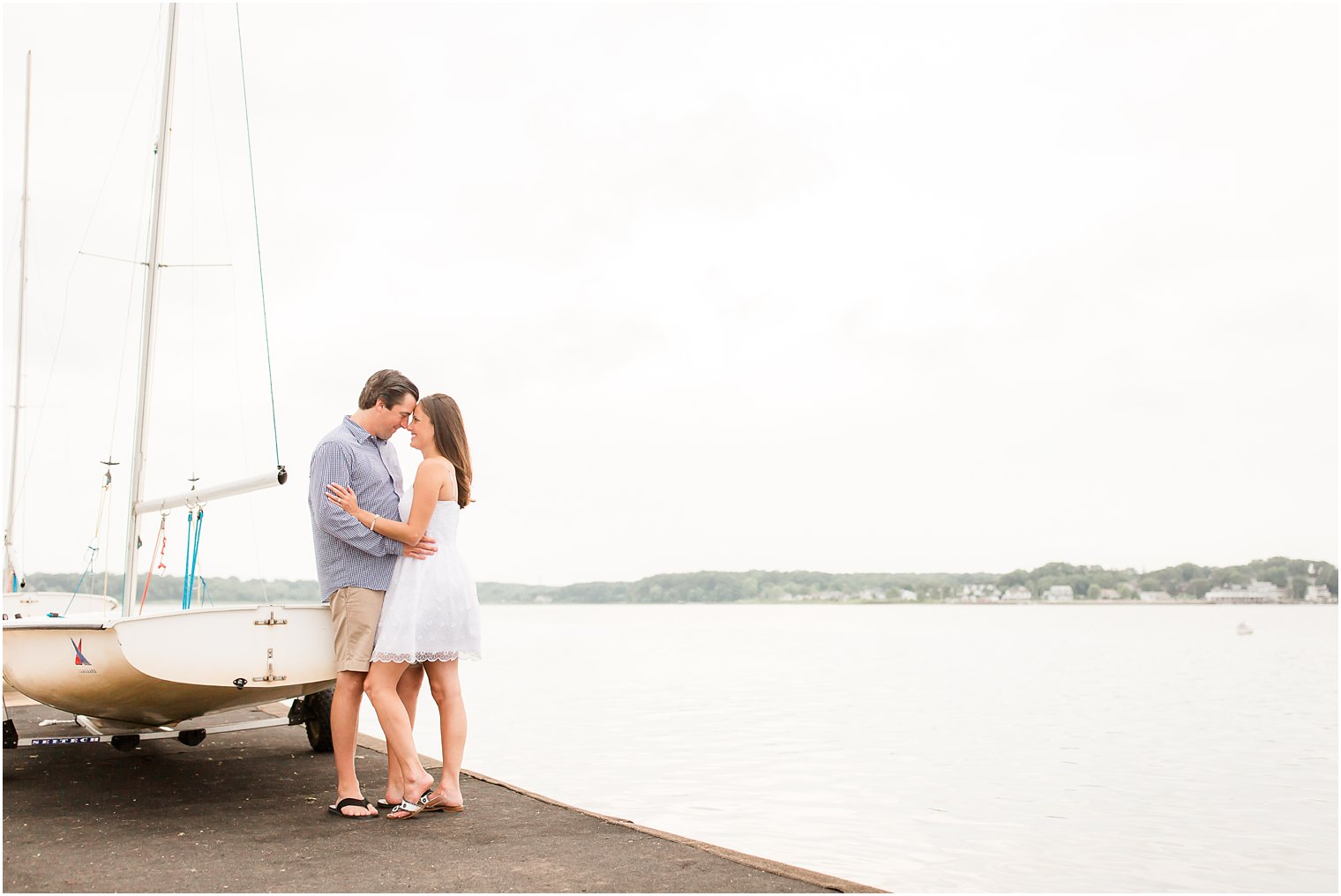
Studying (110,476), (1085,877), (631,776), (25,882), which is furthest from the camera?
(631,776)

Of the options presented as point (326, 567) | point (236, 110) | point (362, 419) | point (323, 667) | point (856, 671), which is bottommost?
point (856, 671)

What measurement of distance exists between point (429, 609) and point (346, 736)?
26.2 inches

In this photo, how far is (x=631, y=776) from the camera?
10531mm

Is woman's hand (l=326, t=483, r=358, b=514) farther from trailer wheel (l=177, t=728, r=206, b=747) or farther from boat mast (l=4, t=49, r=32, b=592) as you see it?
boat mast (l=4, t=49, r=32, b=592)

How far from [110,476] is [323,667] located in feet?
19.3

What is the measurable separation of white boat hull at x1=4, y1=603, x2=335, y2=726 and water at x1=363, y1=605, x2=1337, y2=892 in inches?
134

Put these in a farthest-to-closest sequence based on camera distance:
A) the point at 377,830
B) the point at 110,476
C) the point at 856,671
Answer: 1. the point at 856,671
2. the point at 110,476
3. the point at 377,830

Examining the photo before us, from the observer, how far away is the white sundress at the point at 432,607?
4824mm

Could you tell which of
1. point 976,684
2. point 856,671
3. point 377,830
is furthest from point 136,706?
point 856,671

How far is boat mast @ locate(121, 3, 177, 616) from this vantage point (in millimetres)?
7719

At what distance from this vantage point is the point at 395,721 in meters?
4.81

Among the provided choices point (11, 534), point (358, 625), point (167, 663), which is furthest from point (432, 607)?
point (11, 534)

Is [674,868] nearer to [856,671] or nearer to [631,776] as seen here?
[631,776]

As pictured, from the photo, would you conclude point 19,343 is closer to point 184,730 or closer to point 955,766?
point 184,730
